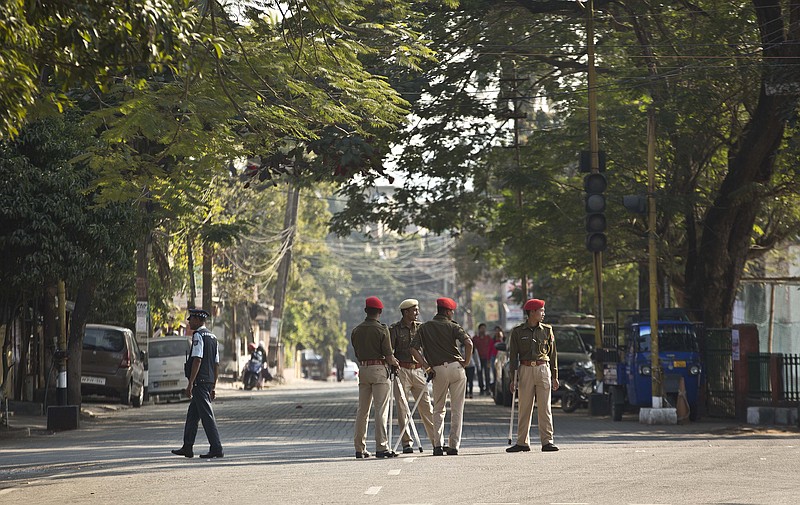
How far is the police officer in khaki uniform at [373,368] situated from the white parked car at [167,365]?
785 inches

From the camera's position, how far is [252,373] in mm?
49156

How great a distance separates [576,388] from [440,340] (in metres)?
13.0

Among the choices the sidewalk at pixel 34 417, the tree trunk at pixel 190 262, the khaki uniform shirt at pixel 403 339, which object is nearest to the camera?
the khaki uniform shirt at pixel 403 339

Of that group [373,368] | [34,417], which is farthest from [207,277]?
[373,368]

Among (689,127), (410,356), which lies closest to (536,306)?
(410,356)

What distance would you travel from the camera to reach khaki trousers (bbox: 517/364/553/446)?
16.6m

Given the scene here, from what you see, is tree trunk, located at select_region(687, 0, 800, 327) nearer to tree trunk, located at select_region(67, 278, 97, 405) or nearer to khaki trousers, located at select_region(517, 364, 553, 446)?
khaki trousers, located at select_region(517, 364, 553, 446)

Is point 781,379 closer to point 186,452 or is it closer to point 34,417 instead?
point 186,452

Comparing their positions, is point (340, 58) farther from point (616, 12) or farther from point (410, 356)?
point (616, 12)

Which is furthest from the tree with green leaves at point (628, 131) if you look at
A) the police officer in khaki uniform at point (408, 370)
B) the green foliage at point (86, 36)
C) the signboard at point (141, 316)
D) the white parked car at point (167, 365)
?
the green foliage at point (86, 36)

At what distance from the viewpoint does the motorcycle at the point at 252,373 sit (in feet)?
161

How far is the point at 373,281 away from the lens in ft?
355

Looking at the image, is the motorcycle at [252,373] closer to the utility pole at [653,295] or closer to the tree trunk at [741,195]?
the tree trunk at [741,195]

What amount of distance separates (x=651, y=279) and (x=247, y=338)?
47.2m
